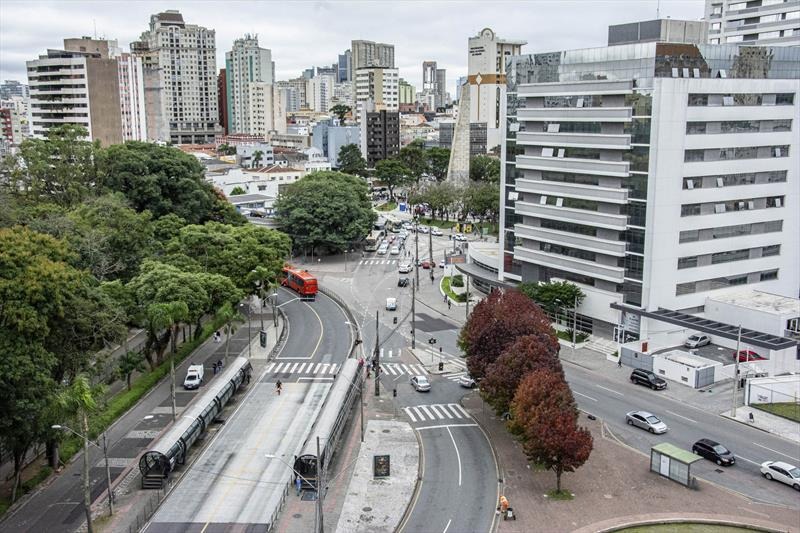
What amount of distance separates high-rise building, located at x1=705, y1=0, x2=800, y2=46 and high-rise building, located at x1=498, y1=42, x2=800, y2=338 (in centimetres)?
4789

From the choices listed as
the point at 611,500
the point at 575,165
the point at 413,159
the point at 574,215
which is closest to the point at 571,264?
the point at 574,215

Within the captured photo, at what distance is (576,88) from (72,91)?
102080 mm

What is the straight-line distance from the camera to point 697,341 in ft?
232

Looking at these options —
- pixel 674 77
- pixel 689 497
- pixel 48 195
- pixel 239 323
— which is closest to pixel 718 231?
pixel 674 77

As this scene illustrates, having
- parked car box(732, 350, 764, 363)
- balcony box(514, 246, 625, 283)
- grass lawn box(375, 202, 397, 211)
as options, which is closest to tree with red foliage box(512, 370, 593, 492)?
parked car box(732, 350, 764, 363)

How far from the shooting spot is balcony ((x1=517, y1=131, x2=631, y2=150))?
70750 mm

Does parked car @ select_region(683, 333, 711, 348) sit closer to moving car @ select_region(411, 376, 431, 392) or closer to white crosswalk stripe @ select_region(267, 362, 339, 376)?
moving car @ select_region(411, 376, 431, 392)

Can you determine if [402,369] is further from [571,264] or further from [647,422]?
[647,422]

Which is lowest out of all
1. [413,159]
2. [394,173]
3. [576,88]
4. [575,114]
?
[394,173]

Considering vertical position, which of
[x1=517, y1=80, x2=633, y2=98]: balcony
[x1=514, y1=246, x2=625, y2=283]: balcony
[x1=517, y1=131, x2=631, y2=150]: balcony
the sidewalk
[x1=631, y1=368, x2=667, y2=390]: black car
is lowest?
the sidewalk

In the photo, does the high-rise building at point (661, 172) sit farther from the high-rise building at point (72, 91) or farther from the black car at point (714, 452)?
the high-rise building at point (72, 91)

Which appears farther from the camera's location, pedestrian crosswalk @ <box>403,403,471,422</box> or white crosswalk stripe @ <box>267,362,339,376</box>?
white crosswalk stripe @ <box>267,362,339,376</box>

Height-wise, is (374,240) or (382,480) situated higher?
(374,240)

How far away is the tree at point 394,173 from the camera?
183250 millimetres
